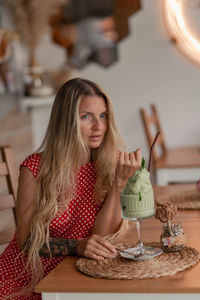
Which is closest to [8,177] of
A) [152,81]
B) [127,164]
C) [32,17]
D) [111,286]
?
[127,164]

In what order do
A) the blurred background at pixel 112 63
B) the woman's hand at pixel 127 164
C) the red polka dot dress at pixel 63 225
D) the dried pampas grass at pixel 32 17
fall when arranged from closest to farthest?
the woman's hand at pixel 127 164, the red polka dot dress at pixel 63 225, the dried pampas grass at pixel 32 17, the blurred background at pixel 112 63

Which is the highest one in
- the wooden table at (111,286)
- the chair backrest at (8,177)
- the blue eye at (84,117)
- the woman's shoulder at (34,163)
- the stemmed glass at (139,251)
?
the blue eye at (84,117)

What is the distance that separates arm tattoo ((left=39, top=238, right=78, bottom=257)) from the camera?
1396 mm

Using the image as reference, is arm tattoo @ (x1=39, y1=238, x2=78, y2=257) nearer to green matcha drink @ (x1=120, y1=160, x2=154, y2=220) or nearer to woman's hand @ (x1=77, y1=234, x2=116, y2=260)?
woman's hand @ (x1=77, y1=234, x2=116, y2=260)

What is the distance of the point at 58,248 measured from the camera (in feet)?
4.75

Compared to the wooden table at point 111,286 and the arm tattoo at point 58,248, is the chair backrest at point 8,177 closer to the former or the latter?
the arm tattoo at point 58,248

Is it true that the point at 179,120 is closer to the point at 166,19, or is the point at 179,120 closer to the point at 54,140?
the point at 166,19

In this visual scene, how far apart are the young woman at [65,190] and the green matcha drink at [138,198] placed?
0.55ft

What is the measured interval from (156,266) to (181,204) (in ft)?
2.37

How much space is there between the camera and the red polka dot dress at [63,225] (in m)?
1.54

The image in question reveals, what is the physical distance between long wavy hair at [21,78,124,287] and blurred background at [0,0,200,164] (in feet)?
7.68

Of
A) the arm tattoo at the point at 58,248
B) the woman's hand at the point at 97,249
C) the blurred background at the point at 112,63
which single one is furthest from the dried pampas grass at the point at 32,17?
the woman's hand at the point at 97,249

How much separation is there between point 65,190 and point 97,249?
300 millimetres

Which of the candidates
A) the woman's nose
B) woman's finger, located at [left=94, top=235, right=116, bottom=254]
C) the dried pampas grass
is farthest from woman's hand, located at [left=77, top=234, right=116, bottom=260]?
the dried pampas grass
